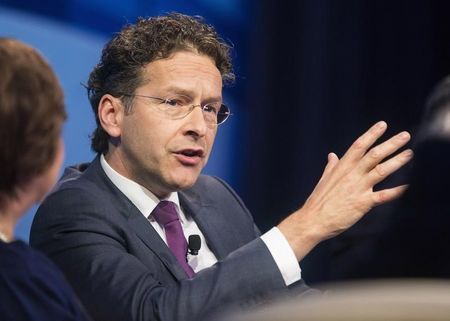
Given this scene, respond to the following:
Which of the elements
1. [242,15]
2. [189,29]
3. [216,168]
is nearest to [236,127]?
[216,168]

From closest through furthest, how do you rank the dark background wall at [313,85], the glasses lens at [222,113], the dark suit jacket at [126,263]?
the dark suit jacket at [126,263] < the glasses lens at [222,113] < the dark background wall at [313,85]

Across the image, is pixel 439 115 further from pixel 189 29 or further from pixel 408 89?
pixel 408 89

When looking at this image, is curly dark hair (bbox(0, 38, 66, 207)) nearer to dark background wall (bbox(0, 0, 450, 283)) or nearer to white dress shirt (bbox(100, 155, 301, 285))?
white dress shirt (bbox(100, 155, 301, 285))

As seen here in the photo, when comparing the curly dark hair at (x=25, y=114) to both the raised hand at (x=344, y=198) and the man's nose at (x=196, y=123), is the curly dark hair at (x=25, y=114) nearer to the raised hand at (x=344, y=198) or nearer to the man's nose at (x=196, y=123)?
the raised hand at (x=344, y=198)

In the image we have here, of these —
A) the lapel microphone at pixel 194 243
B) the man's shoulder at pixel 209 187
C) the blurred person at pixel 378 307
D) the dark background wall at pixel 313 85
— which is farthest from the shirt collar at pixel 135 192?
the blurred person at pixel 378 307

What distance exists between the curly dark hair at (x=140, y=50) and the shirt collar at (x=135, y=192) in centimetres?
12

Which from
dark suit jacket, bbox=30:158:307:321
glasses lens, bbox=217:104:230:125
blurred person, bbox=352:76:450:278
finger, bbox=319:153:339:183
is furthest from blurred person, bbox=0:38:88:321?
glasses lens, bbox=217:104:230:125

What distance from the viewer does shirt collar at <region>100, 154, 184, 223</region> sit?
2.00 m

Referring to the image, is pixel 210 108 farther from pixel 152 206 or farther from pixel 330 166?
pixel 330 166

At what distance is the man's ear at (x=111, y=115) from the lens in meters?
2.09

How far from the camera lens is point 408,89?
138 inches

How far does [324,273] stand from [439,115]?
221 cm

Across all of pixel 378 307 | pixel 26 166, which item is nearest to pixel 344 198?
pixel 26 166

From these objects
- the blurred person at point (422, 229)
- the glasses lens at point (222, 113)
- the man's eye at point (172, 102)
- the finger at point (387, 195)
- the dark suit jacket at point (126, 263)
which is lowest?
the dark suit jacket at point (126, 263)
